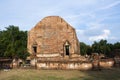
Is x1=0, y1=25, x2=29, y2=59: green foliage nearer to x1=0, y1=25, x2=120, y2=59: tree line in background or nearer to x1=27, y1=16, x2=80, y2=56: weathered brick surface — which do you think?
x1=0, y1=25, x2=120, y2=59: tree line in background

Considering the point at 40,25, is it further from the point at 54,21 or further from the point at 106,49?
the point at 106,49

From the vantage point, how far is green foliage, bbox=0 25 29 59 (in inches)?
1318

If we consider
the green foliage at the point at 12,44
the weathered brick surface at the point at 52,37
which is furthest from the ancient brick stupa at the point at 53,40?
the green foliage at the point at 12,44

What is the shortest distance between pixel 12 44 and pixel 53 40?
5891 millimetres

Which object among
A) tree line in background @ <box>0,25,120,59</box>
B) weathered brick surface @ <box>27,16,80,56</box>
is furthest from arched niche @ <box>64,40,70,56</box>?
tree line in background @ <box>0,25,120,59</box>

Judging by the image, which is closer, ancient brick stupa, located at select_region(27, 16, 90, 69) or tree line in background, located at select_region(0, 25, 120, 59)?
tree line in background, located at select_region(0, 25, 120, 59)

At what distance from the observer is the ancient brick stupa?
34.6m

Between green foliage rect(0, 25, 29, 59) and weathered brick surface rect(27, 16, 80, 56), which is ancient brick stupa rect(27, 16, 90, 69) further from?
green foliage rect(0, 25, 29, 59)

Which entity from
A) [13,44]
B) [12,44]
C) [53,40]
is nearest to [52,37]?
[53,40]

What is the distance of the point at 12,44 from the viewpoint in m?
34.2

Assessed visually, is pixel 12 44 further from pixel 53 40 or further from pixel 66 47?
pixel 66 47

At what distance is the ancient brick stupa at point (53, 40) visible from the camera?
34562 mm

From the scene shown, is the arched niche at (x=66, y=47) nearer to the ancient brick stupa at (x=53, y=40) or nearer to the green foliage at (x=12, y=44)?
the ancient brick stupa at (x=53, y=40)

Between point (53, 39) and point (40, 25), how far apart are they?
2915 mm
